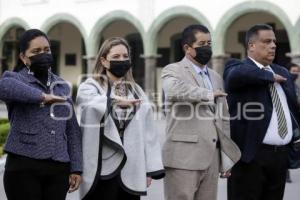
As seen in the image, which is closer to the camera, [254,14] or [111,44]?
[111,44]

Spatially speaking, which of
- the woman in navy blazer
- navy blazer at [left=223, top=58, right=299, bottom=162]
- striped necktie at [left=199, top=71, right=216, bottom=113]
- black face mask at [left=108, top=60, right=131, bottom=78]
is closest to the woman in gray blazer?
black face mask at [left=108, top=60, right=131, bottom=78]

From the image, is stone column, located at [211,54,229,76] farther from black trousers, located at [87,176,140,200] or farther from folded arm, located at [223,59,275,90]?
black trousers, located at [87,176,140,200]

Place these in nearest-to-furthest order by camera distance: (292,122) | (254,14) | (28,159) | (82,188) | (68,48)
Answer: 1. (28,159)
2. (82,188)
3. (292,122)
4. (254,14)
5. (68,48)

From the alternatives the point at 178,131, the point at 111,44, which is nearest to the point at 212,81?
the point at 178,131

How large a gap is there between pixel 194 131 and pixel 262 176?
675 mm

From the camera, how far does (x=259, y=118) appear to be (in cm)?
407

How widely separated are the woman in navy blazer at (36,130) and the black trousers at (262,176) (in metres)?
1.40

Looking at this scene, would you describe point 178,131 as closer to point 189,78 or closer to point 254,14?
point 189,78

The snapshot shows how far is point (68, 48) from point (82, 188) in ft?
67.9

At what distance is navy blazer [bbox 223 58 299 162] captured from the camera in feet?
13.2

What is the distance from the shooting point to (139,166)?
3717 millimetres

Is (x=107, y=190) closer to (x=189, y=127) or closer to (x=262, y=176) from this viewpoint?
(x=189, y=127)

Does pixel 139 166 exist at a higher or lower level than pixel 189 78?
lower

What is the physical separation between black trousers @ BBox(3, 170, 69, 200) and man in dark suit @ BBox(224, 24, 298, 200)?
4.89 ft
